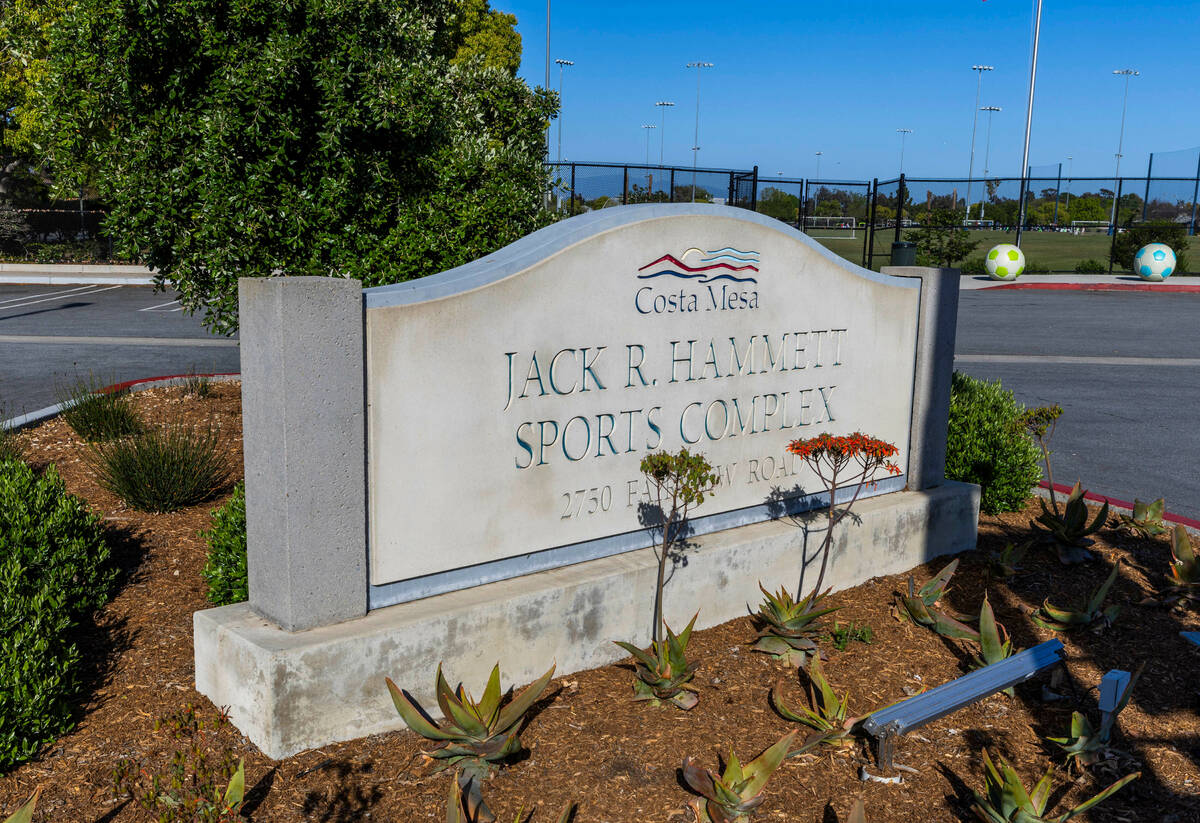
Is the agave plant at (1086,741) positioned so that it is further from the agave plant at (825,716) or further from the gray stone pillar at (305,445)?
the gray stone pillar at (305,445)

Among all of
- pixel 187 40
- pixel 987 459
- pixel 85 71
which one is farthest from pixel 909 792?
pixel 85 71

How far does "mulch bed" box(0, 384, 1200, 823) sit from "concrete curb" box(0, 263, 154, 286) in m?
22.2

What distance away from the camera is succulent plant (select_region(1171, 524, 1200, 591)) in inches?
228

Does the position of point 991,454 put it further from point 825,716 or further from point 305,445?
point 305,445

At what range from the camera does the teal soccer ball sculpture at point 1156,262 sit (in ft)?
90.1

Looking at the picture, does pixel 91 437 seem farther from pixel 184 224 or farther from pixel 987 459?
pixel 987 459

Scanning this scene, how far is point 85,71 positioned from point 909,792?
246 inches

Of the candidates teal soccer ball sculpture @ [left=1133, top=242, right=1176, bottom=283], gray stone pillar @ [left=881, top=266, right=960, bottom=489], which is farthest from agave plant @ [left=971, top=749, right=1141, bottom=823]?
teal soccer ball sculpture @ [left=1133, top=242, right=1176, bottom=283]

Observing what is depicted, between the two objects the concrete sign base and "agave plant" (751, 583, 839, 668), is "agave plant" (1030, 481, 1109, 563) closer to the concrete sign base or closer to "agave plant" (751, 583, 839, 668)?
the concrete sign base

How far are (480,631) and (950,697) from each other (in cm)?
195

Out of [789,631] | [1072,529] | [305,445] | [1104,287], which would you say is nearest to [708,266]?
[789,631]

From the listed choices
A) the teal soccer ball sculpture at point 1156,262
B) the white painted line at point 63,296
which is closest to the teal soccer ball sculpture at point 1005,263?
the teal soccer ball sculpture at point 1156,262

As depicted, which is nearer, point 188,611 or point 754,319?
point 188,611

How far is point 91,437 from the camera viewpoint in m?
7.56
